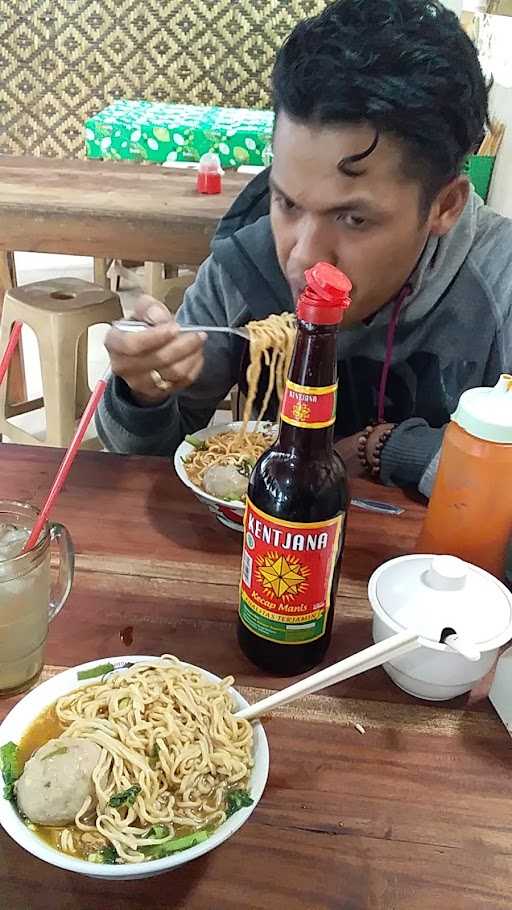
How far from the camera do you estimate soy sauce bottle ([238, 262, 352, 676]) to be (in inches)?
30.2

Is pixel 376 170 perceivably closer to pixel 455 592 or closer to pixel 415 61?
pixel 415 61

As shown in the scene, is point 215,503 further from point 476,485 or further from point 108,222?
point 108,222

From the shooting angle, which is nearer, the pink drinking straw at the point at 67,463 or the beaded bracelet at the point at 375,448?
the pink drinking straw at the point at 67,463

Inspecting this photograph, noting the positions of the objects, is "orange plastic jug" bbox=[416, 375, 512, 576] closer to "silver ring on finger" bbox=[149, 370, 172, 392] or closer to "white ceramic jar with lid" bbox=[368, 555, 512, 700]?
"white ceramic jar with lid" bbox=[368, 555, 512, 700]

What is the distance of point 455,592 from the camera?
2.79ft

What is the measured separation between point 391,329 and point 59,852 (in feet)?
3.69

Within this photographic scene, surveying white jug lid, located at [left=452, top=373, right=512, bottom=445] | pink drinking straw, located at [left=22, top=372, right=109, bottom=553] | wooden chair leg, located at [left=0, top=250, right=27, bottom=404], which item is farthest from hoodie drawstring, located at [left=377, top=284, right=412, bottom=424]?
wooden chair leg, located at [left=0, top=250, right=27, bottom=404]

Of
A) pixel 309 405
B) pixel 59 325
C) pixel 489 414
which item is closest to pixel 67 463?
pixel 309 405

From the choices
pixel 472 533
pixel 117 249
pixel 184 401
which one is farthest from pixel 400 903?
pixel 117 249

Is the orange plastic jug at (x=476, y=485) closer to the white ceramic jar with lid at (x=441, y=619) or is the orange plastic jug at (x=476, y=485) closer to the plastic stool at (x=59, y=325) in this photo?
the white ceramic jar with lid at (x=441, y=619)

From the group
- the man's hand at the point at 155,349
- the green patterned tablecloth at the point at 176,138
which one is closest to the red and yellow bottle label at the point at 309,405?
the man's hand at the point at 155,349

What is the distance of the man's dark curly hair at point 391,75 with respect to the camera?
1117 millimetres

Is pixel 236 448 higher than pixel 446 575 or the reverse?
the reverse

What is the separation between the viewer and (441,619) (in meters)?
0.83
